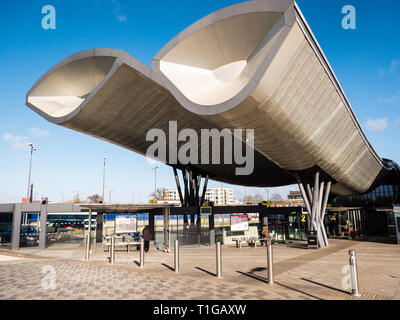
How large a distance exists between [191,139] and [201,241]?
295 inches

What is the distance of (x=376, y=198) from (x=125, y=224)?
140ft

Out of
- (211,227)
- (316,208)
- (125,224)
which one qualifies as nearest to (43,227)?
(125,224)

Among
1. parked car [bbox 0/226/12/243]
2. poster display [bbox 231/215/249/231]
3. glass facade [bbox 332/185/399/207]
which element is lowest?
parked car [bbox 0/226/12/243]

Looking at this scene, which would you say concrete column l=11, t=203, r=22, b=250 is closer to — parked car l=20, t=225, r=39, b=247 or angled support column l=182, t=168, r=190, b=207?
parked car l=20, t=225, r=39, b=247

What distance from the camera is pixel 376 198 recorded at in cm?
4603

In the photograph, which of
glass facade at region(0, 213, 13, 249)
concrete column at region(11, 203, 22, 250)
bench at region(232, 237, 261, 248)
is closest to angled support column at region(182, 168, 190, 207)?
bench at region(232, 237, 261, 248)

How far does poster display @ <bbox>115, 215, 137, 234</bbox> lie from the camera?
57.2 ft

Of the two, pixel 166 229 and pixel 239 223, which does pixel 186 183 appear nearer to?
pixel 239 223

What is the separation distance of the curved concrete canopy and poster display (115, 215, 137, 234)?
5.96 meters

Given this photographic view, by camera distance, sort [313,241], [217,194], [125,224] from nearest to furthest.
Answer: [125,224], [313,241], [217,194]

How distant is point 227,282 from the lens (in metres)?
8.46

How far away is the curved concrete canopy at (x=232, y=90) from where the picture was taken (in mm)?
10891

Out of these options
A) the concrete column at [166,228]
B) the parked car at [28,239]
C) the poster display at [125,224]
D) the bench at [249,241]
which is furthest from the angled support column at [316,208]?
the parked car at [28,239]
